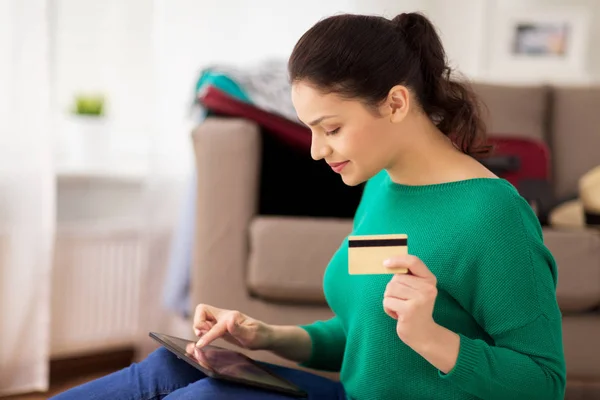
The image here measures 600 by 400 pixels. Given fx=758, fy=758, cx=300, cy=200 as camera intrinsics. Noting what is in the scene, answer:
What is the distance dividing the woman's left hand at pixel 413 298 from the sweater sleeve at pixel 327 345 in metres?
0.35

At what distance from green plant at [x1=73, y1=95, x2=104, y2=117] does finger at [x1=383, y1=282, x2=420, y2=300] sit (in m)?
1.79

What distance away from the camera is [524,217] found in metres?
0.88

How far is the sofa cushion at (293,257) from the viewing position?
67.7 inches

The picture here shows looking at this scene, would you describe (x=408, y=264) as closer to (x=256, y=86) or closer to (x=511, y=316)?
(x=511, y=316)

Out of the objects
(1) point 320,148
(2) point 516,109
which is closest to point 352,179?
(1) point 320,148

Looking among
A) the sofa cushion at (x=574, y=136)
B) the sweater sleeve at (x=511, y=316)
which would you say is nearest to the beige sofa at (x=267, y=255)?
the sofa cushion at (x=574, y=136)

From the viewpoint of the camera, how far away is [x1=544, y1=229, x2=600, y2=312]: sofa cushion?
5.49ft

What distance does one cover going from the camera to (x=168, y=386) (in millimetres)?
996

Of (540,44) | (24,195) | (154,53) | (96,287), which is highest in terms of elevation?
(540,44)

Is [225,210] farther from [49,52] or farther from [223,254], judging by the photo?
[49,52]

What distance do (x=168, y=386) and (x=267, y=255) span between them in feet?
2.48

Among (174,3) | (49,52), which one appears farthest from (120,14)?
(49,52)

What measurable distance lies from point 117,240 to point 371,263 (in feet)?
5.52

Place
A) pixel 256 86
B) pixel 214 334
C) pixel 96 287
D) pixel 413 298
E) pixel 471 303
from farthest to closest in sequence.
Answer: pixel 96 287, pixel 256 86, pixel 214 334, pixel 471 303, pixel 413 298
